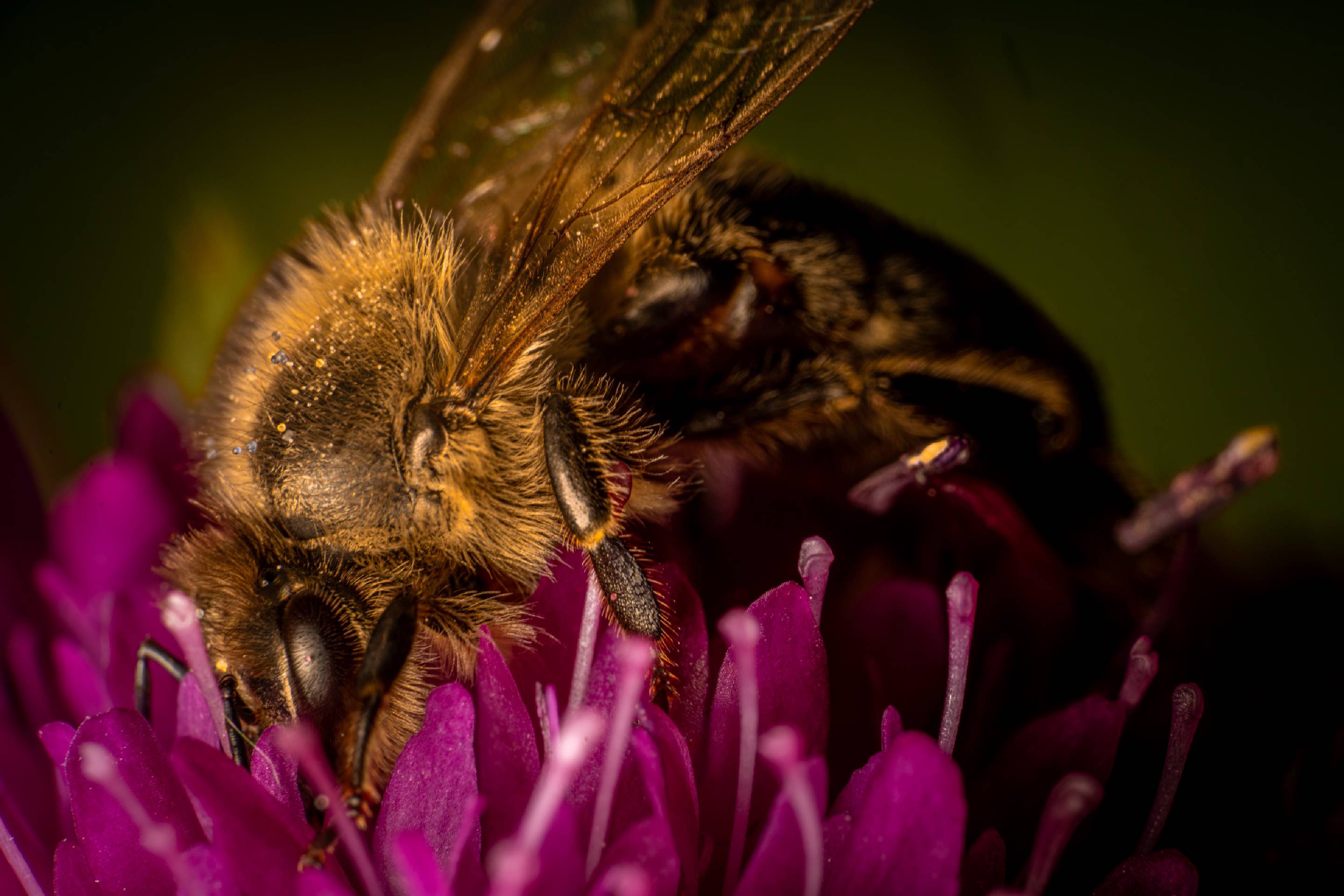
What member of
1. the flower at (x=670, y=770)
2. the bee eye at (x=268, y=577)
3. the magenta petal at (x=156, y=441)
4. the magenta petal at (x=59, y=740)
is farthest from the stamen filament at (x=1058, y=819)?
the magenta petal at (x=156, y=441)

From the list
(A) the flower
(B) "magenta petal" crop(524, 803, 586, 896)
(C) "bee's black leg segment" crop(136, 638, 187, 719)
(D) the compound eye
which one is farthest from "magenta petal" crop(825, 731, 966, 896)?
(C) "bee's black leg segment" crop(136, 638, 187, 719)

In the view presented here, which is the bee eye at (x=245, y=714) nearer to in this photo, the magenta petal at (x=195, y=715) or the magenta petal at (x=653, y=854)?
the magenta petal at (x=195, y=715)

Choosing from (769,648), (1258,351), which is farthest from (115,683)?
(1258,351)

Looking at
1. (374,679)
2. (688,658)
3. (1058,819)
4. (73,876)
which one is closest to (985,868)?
(1058,819)

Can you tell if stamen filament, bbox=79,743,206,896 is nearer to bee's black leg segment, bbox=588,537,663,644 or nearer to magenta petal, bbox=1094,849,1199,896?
bee's black leg segment, bbox=588,537,663,644

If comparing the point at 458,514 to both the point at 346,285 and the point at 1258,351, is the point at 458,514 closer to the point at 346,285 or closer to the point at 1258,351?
the point at 346,285

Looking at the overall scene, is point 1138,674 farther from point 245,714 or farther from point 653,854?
point 245,714
